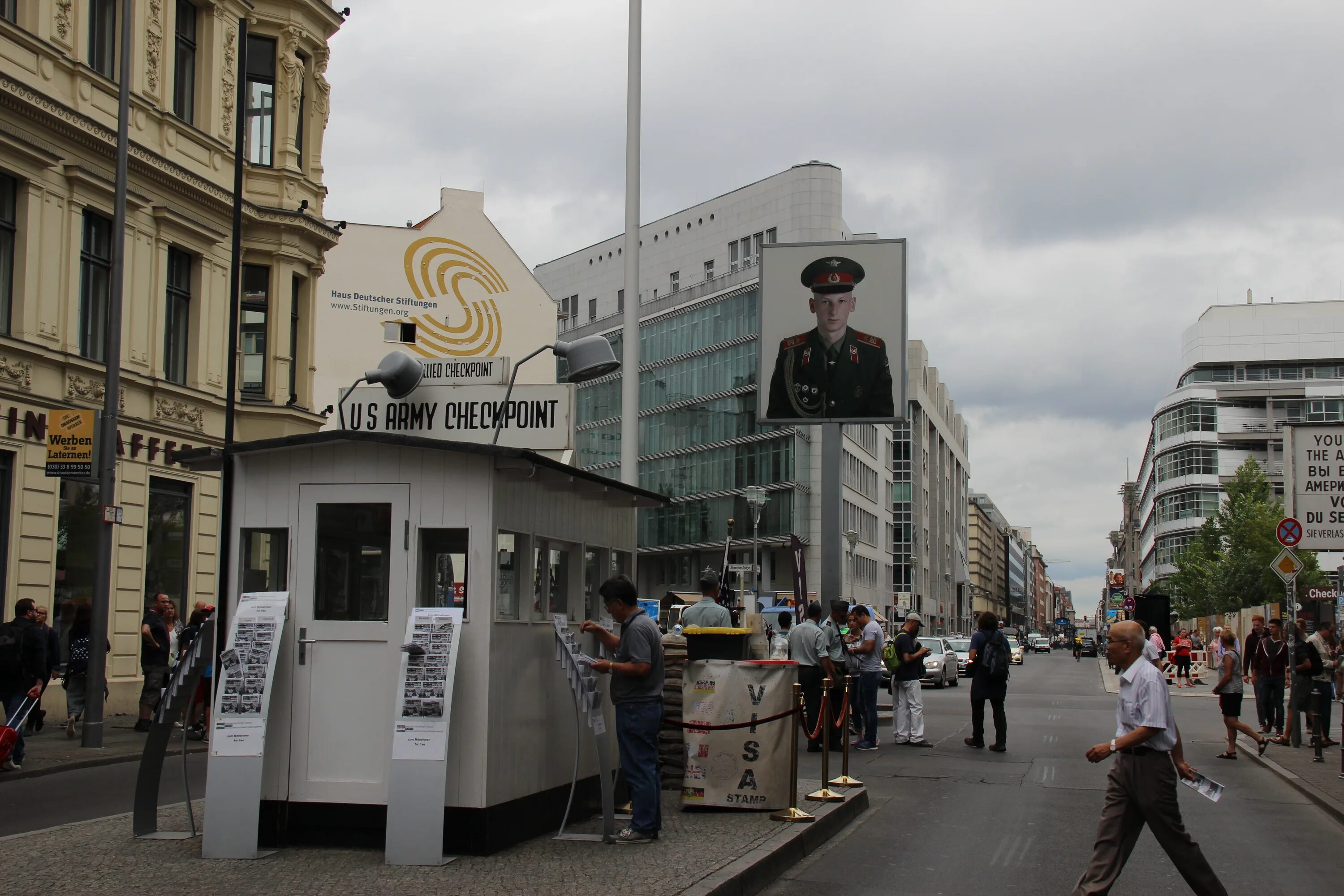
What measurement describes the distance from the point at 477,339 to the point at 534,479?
124ft

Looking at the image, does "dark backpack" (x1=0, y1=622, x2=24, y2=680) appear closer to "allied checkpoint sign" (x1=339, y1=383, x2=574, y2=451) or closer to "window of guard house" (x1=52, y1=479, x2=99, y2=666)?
"window of guard house" (x1=52, y1=479, x2=99, y2=666)

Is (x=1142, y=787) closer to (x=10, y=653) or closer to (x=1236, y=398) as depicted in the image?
(x=10, y=653)

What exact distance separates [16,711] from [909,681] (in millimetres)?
11232

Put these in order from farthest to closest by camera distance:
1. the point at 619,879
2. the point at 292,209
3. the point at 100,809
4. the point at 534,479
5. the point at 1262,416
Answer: the point at 1262,416 → the point at 292,209 → the point at 100,809 → the point at 534,479 → the point at 619,879

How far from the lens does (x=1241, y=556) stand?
7012cm

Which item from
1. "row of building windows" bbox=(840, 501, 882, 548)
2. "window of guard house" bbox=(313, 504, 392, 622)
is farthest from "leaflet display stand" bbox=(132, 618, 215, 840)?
"row of building windows" bbox=(840, 501, 882, 548)

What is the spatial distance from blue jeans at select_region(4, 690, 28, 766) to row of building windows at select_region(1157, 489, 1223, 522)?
341ft

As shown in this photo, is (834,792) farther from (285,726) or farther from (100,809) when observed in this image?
(100,809)

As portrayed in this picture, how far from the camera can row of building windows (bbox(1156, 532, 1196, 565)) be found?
367 ft

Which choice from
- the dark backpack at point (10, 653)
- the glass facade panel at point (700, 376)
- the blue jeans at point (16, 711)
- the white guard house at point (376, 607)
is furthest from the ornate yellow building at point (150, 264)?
the glass facade panel at point (700, 376)

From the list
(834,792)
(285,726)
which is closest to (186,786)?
(285,726)

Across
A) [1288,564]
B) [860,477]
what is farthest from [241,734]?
[860,477]

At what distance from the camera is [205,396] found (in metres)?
24.8

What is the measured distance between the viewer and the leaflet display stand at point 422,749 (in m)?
8.37
